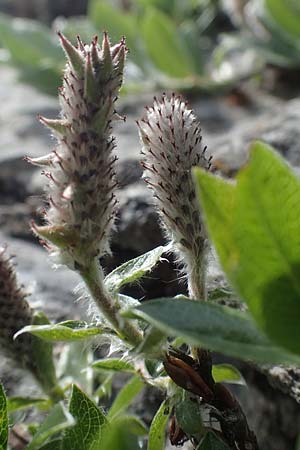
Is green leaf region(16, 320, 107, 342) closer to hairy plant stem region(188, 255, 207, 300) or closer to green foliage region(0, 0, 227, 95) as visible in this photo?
hairy plant stem region(188, 255, 207, 300)

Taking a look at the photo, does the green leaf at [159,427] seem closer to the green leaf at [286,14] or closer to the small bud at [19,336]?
the small bud at [19,336]

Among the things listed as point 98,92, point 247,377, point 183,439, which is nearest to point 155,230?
point 247,377

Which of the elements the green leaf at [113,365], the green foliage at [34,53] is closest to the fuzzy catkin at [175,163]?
the green leaf at [113,365]

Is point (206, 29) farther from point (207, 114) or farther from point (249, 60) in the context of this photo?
point (207, 114)

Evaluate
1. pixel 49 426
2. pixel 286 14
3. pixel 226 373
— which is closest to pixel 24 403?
pixel 49 426

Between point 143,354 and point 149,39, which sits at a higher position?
point 149,39

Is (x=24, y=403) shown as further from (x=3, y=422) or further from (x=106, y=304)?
(x=106, y=304)

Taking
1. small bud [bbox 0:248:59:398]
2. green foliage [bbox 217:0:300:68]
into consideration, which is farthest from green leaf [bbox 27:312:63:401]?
green foliage [bbox 217:0:300:68]
